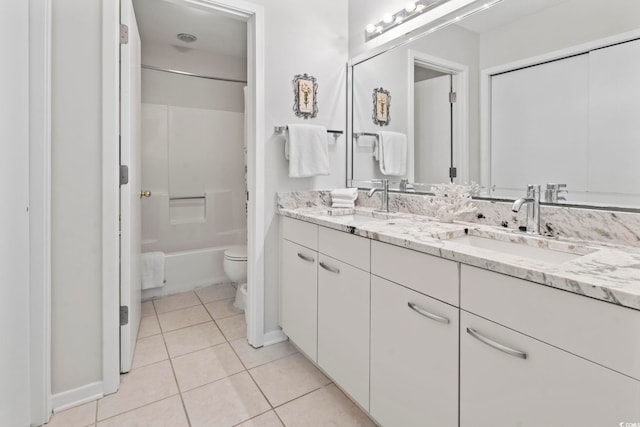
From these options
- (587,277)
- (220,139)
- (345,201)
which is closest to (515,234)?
(587,277)

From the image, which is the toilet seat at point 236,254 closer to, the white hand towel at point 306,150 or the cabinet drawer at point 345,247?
the white hand towel at point 306,150

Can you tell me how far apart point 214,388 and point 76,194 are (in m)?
1.10

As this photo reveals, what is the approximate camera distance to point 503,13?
141cm

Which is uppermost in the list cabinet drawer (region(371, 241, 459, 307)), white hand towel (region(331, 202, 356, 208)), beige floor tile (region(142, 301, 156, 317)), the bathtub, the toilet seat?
white hand towel (region(331, 202, 356, 208))

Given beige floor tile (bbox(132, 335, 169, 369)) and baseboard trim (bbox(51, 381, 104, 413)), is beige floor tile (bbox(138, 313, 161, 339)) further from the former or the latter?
baseboard trim (bbox(51, 381, 104, 413))

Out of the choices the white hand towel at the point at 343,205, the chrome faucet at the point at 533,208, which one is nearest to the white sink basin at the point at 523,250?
the chrome faucet at the point at 533,208

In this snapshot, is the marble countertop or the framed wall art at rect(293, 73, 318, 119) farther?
the framed wall art at rect(293, 73, 318, 119)

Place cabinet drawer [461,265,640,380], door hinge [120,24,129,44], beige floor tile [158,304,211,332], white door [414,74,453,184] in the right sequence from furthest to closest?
beige floor tile [158,304,211,332] < white door [414,74,453,184] < door hinge [120,24,129,44] < cabinet drawer [461,265,640,380]

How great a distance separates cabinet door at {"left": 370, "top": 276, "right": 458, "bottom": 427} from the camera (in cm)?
99

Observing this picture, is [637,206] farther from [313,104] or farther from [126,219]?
[126,219]

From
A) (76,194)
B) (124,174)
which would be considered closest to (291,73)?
(124,174)

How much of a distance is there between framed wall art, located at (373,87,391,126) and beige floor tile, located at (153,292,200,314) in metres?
1.97

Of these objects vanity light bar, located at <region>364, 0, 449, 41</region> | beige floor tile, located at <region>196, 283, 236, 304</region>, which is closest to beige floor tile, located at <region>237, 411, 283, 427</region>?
beige floor tile, located at <region>196, 283, 236, 304</region>

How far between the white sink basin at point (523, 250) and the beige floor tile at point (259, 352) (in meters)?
1.22
